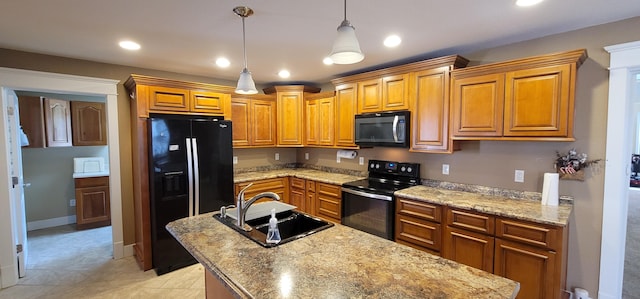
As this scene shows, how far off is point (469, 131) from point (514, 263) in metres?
1.14

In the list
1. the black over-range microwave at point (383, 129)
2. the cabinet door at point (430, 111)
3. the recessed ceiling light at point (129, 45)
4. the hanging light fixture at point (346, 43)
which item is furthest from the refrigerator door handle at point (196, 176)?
the cabinet door at point (430, 111)

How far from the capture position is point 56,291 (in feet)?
8.79

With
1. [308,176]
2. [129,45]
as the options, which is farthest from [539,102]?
[129,45]

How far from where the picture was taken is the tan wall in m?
2.21

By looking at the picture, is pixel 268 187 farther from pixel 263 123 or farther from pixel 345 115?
pixel 345 115

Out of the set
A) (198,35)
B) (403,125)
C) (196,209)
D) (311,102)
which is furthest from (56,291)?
(403,125)

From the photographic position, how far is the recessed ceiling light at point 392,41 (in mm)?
2438

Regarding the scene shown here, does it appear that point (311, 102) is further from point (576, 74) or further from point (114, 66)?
point (576, 74)

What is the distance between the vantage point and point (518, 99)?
7.69 feet

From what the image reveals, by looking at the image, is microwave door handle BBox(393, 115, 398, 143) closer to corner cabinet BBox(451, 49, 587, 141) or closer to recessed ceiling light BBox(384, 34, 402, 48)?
corner cabinet BBox(451, 49, 587, 141)

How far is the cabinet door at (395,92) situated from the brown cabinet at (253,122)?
1798mm

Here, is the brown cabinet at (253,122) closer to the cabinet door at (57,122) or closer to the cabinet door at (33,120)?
the cabinet door at (57,122)

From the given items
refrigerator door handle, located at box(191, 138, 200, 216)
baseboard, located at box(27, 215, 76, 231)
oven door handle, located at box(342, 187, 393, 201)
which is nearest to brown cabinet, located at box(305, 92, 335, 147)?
oven door handle, located at box(342, 187, 393, 201)

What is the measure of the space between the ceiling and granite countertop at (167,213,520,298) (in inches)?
57.7
